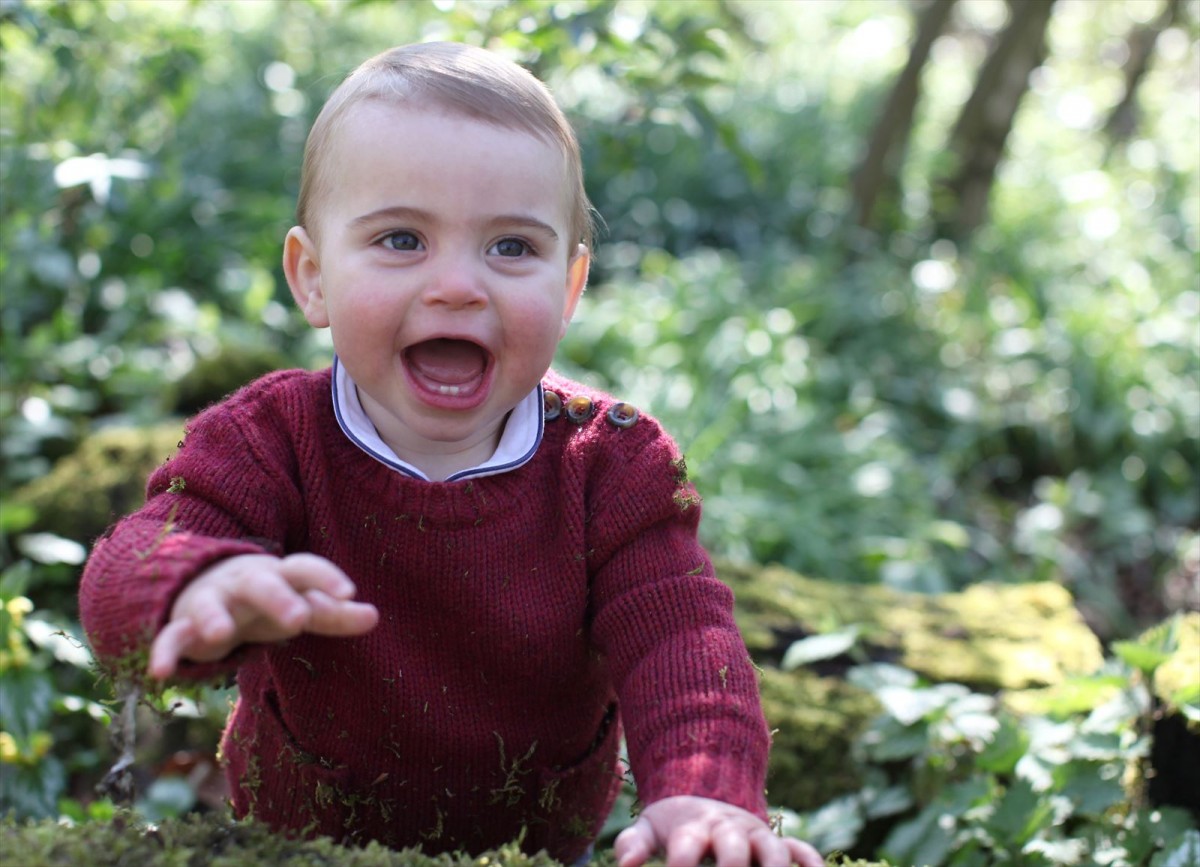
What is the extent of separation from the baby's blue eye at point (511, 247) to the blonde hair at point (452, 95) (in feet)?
0.36

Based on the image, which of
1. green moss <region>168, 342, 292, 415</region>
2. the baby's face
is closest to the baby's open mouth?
the baby's face

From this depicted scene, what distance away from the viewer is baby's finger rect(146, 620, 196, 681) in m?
1.21

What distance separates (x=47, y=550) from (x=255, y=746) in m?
1.51

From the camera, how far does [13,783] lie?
2.54 metres

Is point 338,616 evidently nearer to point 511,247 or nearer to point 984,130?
point 511,247

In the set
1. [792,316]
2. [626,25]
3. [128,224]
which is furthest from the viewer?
[792,316]

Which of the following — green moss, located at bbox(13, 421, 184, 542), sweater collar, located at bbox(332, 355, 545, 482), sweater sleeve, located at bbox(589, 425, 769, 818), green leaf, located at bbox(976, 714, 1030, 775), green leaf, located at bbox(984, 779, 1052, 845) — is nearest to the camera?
sweater sleeve, located at bbox(589, 425, 769, 818)

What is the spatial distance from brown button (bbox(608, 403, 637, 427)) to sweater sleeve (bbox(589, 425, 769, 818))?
0.04 m

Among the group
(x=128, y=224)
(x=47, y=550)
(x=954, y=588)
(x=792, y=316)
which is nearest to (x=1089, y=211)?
(x=792, y=316)

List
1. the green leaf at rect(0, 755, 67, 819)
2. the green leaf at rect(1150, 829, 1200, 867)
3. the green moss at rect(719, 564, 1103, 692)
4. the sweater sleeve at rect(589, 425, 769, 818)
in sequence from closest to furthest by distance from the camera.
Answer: the sweater sleeve at rect(589, 425, 769, 818) < the green leaf at rect(1150, 829, 1200, 867) < the green leaf at rect(0, 755, 67, 819) < the green moss at rect(719, 564, 1103, 692)

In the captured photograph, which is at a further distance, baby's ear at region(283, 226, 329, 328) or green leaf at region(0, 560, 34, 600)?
green leaf at region(0, 560, 34, 600)

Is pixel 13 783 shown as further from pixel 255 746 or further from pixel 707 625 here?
pixel 707 625

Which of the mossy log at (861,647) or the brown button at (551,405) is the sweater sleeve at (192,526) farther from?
the mossy log at (861,647)

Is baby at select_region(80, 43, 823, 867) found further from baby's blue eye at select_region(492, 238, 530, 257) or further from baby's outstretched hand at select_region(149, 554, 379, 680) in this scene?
baby's outstretched hand at select_region(149, 554, 379, 680)
